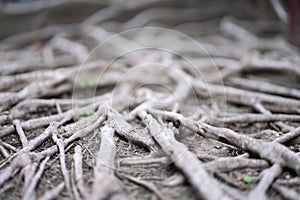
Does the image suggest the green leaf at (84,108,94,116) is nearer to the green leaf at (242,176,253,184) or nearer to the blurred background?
the green leaf at (242,176,253,184)

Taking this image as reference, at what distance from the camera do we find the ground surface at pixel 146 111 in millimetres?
2273

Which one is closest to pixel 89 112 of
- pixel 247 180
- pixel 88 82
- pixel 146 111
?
pixel 146 111

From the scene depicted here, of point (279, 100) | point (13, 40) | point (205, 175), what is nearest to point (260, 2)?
point (279, 100)

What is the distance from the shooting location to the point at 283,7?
5.46 meters

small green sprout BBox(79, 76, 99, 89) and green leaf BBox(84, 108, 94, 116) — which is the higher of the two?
small green sprout BBox(79, 76, 99, 89)

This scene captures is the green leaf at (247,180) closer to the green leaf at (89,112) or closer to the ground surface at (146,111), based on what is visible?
the ground surface at (146,111)

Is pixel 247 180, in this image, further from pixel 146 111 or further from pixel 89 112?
pixel 89 112

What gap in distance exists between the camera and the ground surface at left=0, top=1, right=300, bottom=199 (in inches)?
89.5

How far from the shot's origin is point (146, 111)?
3.16 metres

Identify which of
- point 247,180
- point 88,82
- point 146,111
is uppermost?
point 88,82

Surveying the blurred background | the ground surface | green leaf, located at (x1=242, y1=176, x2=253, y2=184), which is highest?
the blurred background

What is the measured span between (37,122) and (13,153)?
43 cm

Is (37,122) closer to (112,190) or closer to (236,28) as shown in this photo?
(112,190)

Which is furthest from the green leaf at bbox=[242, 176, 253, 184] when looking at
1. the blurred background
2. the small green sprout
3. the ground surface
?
the blurred background
